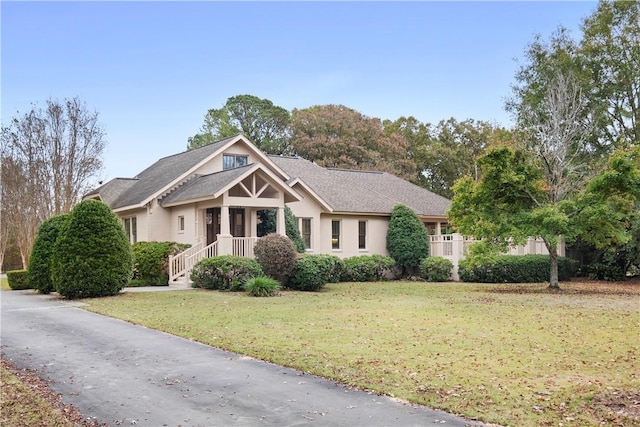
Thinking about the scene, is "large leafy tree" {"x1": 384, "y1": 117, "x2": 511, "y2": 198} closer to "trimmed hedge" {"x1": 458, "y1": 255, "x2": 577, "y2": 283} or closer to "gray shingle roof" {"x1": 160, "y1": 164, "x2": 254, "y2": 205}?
"trimmed hedge" {"x1": 458, "y1": 255, "x2": 577, "y2": 283}

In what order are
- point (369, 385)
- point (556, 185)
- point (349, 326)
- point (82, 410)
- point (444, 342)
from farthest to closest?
1. point (556, 185)
2. point (349, 326)
3. point (444, 342)
4. point (369, 385)
5. point (82, 410)

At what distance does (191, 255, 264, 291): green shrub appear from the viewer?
21906 mm

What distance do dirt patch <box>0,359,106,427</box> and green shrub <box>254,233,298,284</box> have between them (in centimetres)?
1276

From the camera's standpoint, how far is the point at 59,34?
619 inches

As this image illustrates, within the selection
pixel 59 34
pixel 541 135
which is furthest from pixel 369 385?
pixel 541 135

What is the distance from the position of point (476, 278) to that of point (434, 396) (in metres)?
22.0

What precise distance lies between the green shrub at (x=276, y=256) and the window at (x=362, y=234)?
9.46 metres

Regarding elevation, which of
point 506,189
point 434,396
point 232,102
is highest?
point 232,102

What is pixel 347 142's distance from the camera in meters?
50.7

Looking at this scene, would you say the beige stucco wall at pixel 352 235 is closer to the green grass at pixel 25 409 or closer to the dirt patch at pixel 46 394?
the dirt patch at pixel 46 394

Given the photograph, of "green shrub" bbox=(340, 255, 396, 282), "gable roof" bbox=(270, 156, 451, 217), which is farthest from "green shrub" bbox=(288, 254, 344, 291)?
"gable roof" bbox=(270, 156, 451, 217)

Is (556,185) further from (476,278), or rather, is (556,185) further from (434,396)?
(434,396)

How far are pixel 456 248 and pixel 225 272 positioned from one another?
13000mm

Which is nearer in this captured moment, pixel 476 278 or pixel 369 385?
pixel 369 385
